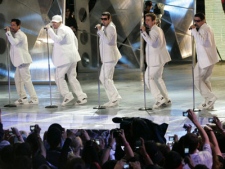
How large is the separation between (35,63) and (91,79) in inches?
71.0

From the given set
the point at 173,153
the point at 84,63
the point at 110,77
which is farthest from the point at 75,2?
the point at 173,153

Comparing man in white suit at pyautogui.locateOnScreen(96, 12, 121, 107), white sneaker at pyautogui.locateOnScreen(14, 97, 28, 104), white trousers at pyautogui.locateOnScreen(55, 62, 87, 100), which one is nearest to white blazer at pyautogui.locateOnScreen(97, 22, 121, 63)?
man in white suit at pyautogui.locateOnScreen(96, 12, 121, 107)

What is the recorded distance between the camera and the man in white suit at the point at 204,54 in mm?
11320

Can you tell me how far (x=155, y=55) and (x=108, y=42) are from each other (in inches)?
34.2

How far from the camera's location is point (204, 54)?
11.4 m

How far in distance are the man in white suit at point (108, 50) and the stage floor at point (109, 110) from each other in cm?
29

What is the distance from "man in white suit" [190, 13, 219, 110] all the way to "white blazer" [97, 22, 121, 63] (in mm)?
1472

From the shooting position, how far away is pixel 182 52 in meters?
19.2

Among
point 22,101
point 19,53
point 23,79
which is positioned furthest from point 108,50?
point 22,101

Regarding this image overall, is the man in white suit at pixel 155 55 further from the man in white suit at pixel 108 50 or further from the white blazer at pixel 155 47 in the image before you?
the man in white suit at pixel 108 50

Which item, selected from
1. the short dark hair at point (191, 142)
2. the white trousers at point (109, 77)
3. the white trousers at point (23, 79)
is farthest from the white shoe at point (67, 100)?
the short dark hair at point (191, 142)

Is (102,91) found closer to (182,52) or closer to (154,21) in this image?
(154,21)

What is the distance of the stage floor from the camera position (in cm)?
1098

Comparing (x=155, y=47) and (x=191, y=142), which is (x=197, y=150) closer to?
(x=191, y=142)
